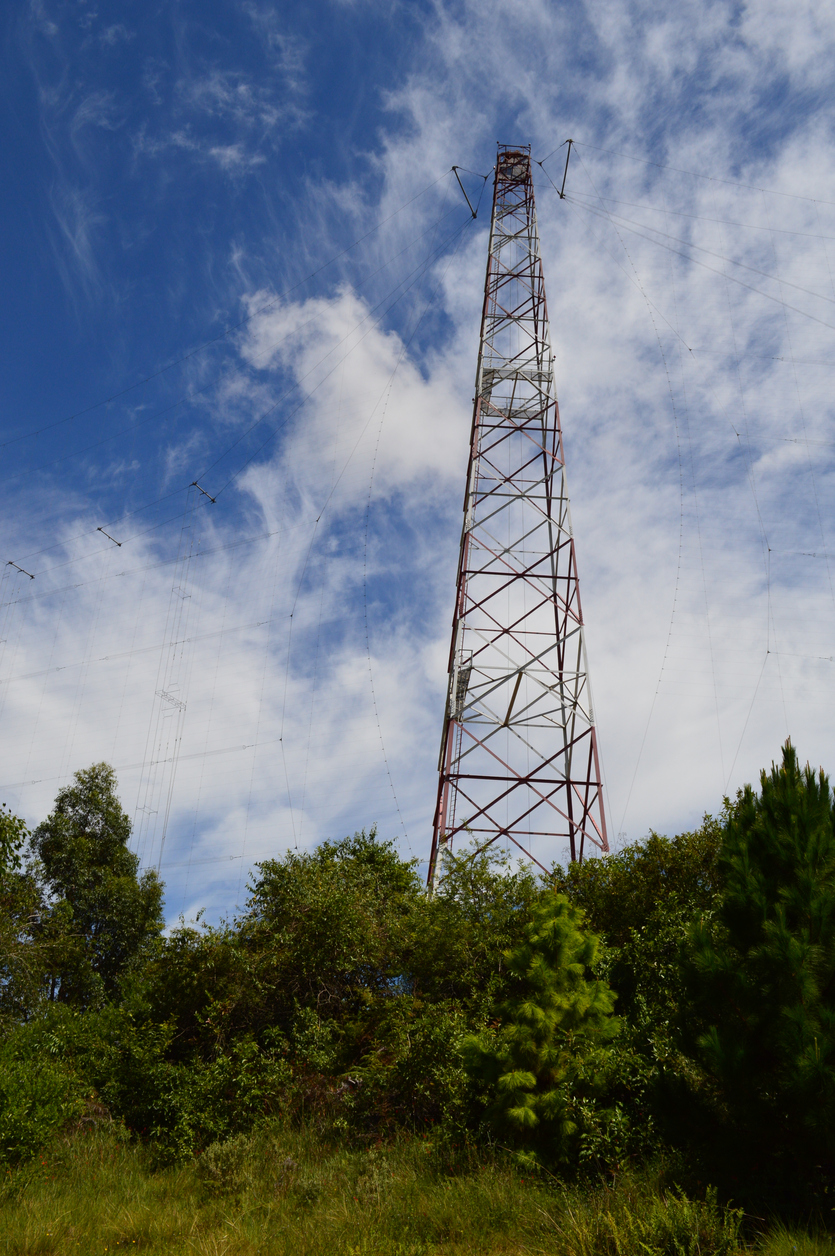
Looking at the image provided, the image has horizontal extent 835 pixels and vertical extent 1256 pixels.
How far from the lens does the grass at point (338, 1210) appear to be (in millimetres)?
6156

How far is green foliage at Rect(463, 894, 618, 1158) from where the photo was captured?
8469 millimetres

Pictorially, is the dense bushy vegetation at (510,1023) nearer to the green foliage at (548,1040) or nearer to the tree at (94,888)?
the green foliage at (548,1040)

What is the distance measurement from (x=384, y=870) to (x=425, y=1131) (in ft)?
27.3

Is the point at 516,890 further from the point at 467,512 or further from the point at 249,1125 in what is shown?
the point at 467,512

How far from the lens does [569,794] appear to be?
1611 cm

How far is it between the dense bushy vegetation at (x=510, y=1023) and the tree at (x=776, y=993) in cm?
2

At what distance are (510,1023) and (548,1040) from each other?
1.04 meters

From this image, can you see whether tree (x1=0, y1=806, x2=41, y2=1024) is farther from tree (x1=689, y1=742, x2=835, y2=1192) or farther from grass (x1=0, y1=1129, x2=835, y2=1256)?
tree (x1=689, y1=742, x2=835, y2=1192)

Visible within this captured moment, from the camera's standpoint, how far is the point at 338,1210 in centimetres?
798

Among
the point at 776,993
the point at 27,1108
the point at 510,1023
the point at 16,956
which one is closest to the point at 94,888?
the point at 16,956

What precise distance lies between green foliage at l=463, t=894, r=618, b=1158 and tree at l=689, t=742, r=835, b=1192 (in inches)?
78.0

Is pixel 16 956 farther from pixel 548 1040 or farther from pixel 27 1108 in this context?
pixel 548 1040

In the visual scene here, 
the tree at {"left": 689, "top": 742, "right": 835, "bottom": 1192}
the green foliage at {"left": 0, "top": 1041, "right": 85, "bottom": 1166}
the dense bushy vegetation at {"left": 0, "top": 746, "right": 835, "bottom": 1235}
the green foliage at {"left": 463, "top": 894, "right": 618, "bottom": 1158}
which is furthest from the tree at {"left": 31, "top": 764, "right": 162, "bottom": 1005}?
the tree at {"left": 689, "top": 742, "right": 835, "bottom": 1192}

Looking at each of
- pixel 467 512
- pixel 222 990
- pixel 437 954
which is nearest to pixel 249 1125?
pixel 222 990
